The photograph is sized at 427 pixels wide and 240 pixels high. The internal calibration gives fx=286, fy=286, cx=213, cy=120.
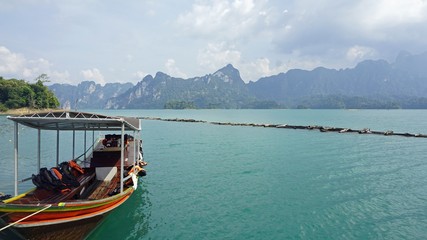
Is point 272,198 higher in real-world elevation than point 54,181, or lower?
lower

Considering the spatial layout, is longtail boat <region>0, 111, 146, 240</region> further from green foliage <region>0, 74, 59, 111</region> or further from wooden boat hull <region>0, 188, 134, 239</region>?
green foliage <region>0, 74, 59, 111</region>

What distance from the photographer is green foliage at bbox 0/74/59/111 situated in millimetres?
118688

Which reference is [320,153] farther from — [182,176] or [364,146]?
[182,176]

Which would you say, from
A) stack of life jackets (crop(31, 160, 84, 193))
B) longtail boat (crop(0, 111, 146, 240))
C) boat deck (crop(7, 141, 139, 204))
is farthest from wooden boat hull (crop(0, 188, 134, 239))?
stack of life jackets (crop(31, 160, 84, 193))

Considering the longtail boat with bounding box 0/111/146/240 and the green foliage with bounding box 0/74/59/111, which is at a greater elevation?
the green foliage with bounding box 0/74/59/111

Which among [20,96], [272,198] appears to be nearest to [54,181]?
[272,198]

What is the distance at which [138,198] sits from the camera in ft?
63.2

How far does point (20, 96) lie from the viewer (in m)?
121

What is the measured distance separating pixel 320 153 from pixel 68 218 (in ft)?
104

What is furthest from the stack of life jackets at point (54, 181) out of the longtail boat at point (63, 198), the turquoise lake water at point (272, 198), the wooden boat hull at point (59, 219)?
the turquoise lake water at point (272, 198)

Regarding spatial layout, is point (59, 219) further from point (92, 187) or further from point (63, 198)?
point (92, 187)

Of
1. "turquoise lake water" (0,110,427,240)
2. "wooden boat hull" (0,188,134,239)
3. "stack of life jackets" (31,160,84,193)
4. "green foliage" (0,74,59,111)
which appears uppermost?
"green foliage" (0,74,59,111)

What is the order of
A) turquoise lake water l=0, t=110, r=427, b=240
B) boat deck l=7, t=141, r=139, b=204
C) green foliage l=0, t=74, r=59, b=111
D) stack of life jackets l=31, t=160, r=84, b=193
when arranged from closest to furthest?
1. boat deck l=7, t=141, r=139, b=204
2. stack of life jackets l=31, t=160, r=84, b=193
3. turquoise lake water l=0, t=110, r=427, b=240
4. green foliage l=0, t=74, r=59, b=111

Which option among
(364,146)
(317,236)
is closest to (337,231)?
(317,236)
